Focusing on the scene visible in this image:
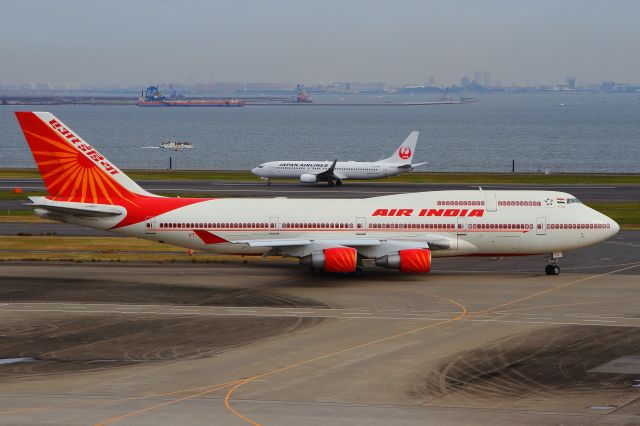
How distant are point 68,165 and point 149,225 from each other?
561 centimetres

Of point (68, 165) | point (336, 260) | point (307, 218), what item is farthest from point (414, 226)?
point (68, 165)

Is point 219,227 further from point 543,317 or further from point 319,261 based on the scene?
point 543,317

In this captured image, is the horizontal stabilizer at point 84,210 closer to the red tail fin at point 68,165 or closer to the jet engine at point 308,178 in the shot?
the red tail fin at point 68,165

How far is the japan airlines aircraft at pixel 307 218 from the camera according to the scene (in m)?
57.3

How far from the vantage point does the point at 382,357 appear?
1508 inches

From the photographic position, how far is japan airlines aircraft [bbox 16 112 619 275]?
5728 cm

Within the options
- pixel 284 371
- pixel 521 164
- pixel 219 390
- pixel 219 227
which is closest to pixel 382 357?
pixel 284 371

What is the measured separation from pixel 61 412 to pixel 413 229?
30400 mm

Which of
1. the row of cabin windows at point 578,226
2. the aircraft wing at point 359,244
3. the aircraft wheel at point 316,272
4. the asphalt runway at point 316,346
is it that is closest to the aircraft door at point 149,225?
the asphalt runway at point 316,346

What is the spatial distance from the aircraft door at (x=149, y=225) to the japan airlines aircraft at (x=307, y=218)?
6 cm

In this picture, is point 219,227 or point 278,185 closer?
point 219,227

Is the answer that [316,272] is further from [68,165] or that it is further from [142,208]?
[68,165]

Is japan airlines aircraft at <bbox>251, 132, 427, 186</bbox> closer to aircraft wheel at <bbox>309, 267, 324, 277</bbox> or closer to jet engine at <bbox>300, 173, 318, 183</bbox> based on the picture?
jet engine at <bbox>300, 173, 318, 183</bbox>

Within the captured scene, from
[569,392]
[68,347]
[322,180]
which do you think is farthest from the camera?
[322,180]
